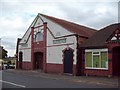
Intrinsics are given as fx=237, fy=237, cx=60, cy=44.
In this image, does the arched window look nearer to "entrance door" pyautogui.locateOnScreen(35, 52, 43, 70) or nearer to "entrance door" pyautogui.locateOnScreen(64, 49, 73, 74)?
"entrance door" pyautogui.locateOnScreen(35, 52, 43, 70)

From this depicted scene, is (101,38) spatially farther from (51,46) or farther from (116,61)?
(51,46)

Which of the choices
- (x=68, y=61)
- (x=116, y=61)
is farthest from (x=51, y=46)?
(x=116, y=61)

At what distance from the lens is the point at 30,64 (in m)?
36.1

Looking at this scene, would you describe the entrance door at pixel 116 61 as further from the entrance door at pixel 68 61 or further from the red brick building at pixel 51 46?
the entrance door at pixel 68 61

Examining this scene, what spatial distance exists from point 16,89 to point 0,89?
96 centimetres

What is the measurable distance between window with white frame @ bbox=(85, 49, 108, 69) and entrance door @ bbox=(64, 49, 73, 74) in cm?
203

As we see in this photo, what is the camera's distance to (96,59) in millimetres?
25719

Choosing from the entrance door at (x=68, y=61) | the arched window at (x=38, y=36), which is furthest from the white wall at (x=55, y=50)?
the arched window at (x=38, y=36)

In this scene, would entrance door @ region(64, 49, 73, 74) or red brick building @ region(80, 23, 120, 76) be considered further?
entrance door @ region(64, 49, 73, 74)

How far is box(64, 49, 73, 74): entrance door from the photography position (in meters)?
28.0

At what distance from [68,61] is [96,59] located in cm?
405

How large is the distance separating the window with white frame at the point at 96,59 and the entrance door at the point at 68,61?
2.03m

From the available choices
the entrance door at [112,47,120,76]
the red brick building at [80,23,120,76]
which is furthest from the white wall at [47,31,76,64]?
the entrance door at [112,47,120,76]

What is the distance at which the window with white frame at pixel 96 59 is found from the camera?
2462 centimetres
